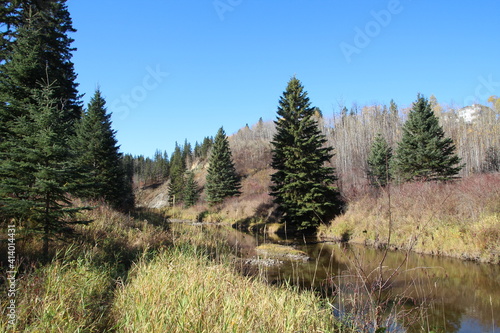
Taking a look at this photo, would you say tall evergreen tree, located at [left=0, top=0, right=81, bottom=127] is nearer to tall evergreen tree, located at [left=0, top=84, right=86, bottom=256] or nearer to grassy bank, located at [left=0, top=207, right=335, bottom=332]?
tall evergreen tree, located at [left=0, top=84, right=86, bottom=256]

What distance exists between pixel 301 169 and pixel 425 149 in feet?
36.4

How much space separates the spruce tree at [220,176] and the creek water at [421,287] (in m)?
26.5

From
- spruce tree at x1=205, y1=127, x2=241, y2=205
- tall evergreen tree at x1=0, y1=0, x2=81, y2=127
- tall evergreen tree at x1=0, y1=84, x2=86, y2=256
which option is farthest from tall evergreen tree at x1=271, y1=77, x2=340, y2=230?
spruce tree at x1=205, y1=127, x2=241, y2=205

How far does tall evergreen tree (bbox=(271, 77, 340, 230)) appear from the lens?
19.8m

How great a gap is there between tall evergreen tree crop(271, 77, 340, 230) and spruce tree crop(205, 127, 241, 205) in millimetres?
16884

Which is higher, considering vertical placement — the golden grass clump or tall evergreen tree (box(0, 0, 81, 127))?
tall evergreen tree (box(0, 0, 81, 127))

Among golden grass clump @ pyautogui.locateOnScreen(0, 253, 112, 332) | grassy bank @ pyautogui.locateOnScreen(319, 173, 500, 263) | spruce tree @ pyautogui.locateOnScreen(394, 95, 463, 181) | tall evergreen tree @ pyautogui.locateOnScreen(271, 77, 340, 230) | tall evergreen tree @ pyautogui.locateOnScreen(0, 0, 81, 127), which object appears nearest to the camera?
golden grass clump @ pyautogui.locateOnScreen(0, 253, 112, 332)

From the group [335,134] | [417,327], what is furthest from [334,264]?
[335,134]

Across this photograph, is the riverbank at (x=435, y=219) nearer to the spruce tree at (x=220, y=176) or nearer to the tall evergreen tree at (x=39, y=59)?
the tall evergreen tree at (x=39, y=59)

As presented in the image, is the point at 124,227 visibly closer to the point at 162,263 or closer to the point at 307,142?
the point at 162,263

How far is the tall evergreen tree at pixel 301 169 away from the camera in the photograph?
1981 centimetres

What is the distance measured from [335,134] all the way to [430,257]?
4261 centimetres

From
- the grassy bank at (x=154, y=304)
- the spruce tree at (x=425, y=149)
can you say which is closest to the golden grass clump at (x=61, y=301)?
the grassy bank at (x=154, y=304)

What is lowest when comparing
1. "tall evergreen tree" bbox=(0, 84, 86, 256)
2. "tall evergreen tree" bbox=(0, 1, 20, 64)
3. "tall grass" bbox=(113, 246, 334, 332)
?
"tall grass" bbox=(113, 246, 334, 332)
